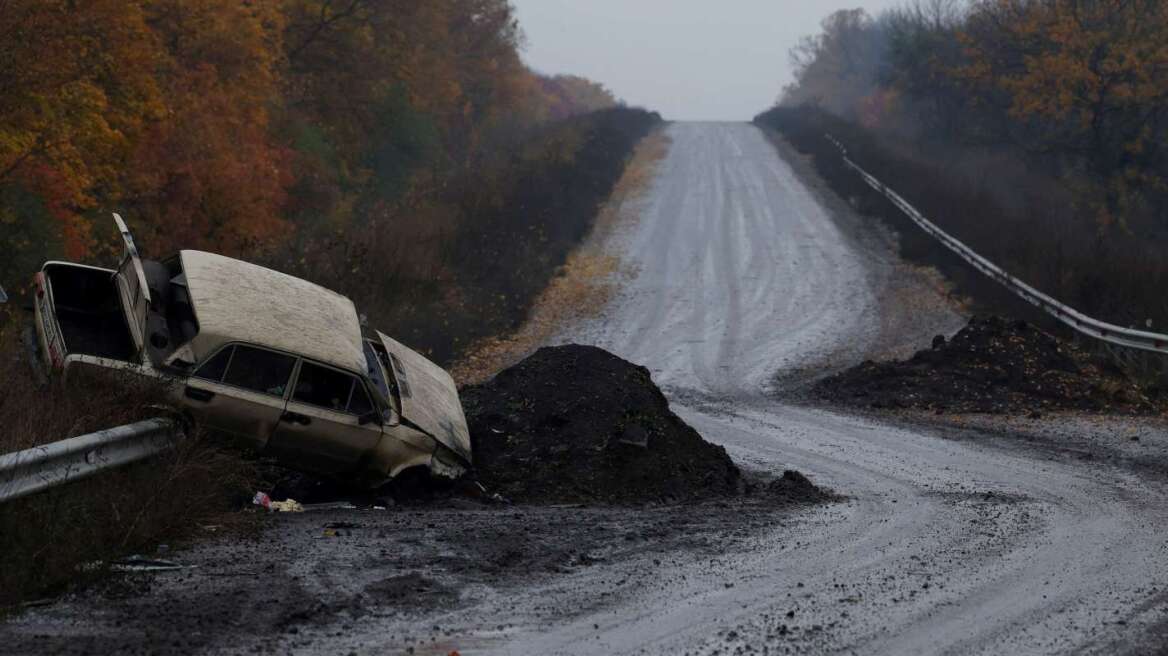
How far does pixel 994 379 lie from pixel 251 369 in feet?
35.9

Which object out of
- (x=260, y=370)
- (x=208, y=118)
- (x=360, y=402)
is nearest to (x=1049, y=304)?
(x=360, y=402)

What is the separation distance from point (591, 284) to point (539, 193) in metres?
7.90

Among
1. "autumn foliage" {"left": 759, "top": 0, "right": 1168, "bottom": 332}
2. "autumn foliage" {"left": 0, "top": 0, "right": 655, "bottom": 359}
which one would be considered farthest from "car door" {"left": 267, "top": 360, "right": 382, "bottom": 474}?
"autumn foliage" {"left": 759, "top": 0, "right": 1168, "bottom": 332}

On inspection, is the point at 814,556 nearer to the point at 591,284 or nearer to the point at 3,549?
the point at 3,549

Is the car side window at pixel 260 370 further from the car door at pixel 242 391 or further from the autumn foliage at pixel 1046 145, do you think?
the autumn foliage at pixel 1046 145

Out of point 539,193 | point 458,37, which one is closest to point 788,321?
point 539,193

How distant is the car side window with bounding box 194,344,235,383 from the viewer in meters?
9.20

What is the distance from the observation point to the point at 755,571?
7762 mm

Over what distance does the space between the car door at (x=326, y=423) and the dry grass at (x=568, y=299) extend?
797 centimetres

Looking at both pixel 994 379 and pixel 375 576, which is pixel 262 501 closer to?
pixel 375 576

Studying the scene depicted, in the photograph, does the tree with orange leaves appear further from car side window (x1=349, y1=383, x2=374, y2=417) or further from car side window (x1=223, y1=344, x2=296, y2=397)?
car side window (x1=223, y1=344, x2=296, y2=397)

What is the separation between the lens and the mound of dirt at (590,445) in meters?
10.6

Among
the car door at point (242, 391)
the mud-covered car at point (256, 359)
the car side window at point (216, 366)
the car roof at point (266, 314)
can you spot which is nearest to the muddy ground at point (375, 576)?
the mud-covered car at point (256, 359)

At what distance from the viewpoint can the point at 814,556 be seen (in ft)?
27.0
